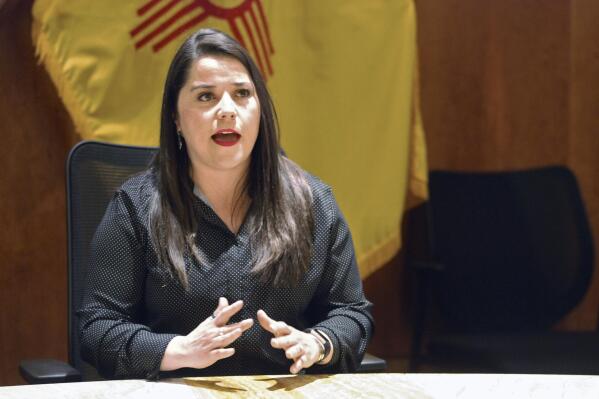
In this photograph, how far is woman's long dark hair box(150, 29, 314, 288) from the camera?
76.5 inches

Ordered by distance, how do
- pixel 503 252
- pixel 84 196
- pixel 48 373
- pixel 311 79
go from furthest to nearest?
pixel 503 252 → pixel 311 79 → pixel 84 196 → pixel 48 373

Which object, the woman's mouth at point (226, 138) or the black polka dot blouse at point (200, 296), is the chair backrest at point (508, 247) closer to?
Result: the black polka dot blouse at point (200, 296)

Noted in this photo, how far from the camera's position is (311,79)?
346 cm

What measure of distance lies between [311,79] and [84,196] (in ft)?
4.82

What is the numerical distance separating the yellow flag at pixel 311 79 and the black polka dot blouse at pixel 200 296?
1.09 meters

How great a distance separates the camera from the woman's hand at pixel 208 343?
1690 mm

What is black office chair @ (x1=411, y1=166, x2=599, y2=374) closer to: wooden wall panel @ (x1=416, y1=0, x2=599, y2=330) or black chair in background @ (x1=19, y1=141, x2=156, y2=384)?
wooden wall panel @ (x1=416, y1=0, x2=599, y2=330)

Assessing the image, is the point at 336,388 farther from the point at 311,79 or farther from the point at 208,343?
the point at 311,79

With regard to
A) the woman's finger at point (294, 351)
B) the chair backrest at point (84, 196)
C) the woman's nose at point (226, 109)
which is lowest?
the woman's finger at point (294, 351)

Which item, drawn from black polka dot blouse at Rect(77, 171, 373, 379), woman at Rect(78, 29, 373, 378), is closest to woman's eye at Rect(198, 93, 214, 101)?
woman at Rect(78, 29, 373, 378)

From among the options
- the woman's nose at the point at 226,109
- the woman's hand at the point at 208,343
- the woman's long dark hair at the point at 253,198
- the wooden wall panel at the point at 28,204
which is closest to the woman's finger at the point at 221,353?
the woman's hand at the point at 208,343

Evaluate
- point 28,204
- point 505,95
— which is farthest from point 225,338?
point 505,95

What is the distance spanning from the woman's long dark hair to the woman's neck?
22 millimetres

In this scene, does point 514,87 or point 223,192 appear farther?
point 514,87
